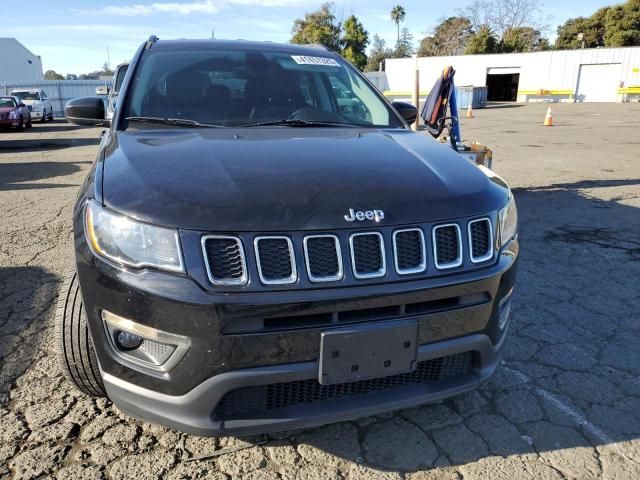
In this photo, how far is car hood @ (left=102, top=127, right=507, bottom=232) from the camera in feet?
5.58

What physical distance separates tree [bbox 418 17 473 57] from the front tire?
69.8 m

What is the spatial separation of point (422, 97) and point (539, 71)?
15.0 metres

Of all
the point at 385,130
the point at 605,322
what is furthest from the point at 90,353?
the point at 605,322

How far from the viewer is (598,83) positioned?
42344mm

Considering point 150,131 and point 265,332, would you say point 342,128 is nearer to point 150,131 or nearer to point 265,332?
point 150,131

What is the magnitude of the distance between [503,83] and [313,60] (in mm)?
49593

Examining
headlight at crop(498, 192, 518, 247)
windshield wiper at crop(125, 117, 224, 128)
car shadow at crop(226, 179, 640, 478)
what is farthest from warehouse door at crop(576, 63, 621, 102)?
windshield wiper at crop(125, 117, 224, 128)

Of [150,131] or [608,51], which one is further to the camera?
[608,51]

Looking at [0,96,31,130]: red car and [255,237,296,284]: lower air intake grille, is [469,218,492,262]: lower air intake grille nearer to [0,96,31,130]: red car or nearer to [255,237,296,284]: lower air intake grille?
[255,237,296,284]: lower air intake grille

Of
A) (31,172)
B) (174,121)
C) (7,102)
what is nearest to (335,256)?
(174,121)

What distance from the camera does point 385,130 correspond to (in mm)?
2879

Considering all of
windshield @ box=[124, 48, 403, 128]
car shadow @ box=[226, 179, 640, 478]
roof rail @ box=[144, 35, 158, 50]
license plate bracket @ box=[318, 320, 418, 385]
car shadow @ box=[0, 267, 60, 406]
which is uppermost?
roof rail @ box=[144, 35, 158, 50]

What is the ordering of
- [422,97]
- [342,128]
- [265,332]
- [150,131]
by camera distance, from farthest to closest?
1. [422,97]
2. [342,128]
3. [150,131]
4. [265,332]

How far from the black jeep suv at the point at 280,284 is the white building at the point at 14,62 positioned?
64814 millimetres
